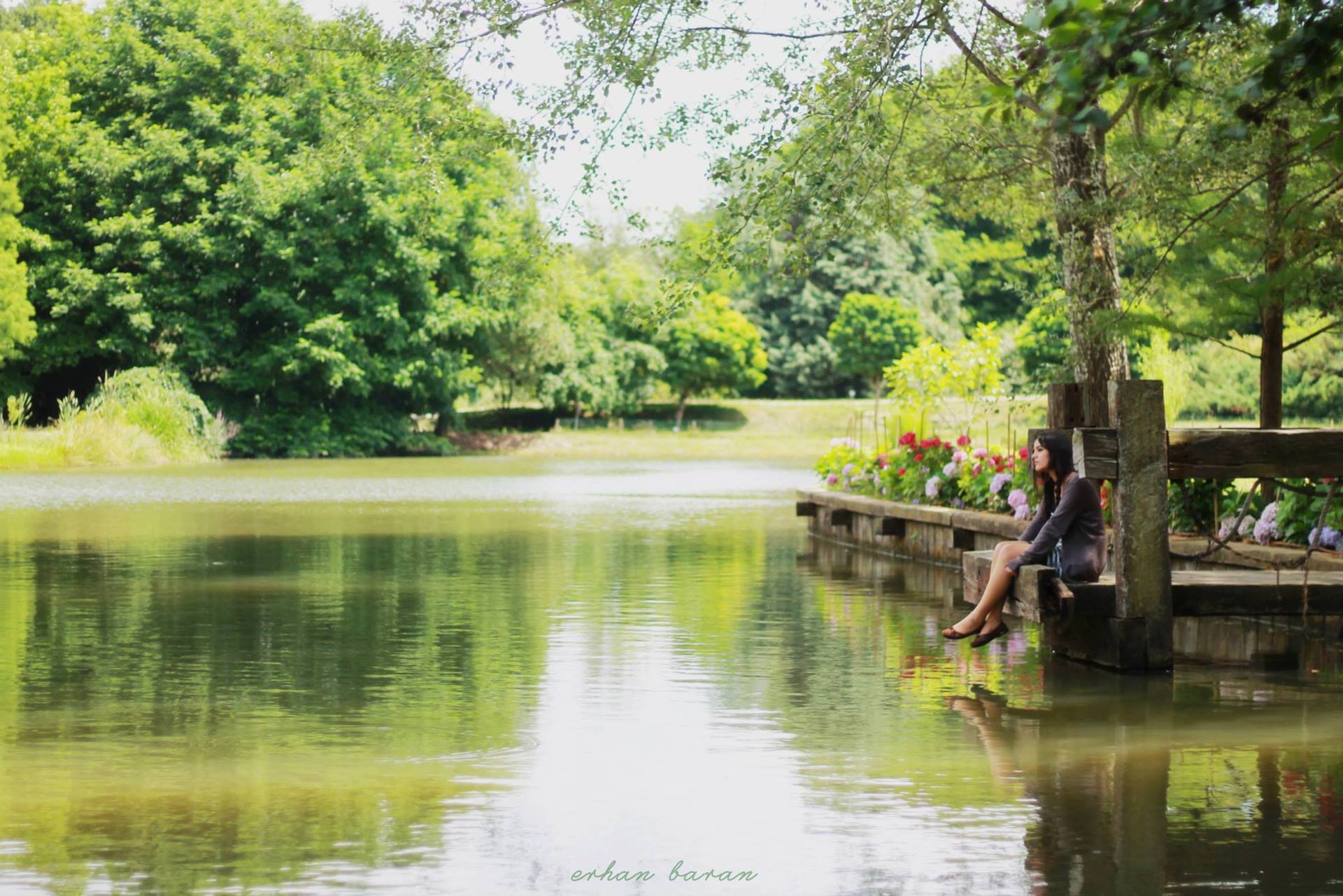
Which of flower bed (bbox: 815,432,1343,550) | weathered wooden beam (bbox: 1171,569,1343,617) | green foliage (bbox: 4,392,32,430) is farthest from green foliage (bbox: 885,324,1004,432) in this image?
green foliage (bbox: 4,392,32,430)

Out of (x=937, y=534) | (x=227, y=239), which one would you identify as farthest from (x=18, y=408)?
(x=937, y=534)

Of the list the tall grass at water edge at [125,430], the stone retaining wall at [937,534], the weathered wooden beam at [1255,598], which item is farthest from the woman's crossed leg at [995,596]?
the tall grass at water edge at [125,430]

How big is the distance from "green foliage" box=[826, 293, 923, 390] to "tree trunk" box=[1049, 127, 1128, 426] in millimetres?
59890

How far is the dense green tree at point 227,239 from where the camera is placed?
56219 mm

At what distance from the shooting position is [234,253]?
2251 inches

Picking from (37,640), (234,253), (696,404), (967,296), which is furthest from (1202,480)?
(967,296)

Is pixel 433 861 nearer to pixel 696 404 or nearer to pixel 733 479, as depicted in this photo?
pixel 733 479

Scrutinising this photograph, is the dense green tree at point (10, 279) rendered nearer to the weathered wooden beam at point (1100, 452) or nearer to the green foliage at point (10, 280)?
the green foliage at point (10, 280)

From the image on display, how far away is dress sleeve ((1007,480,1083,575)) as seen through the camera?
10.4 meters

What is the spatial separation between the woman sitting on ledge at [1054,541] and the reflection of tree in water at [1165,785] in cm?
72

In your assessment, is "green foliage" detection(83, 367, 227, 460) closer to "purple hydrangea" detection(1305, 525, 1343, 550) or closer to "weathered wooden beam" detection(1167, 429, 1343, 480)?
"purple hydrangea" detection(1305, 525, 1343, 550)

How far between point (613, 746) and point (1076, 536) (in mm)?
3642

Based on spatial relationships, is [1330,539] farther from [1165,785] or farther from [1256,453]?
[1165,785]

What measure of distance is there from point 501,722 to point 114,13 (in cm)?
5526
